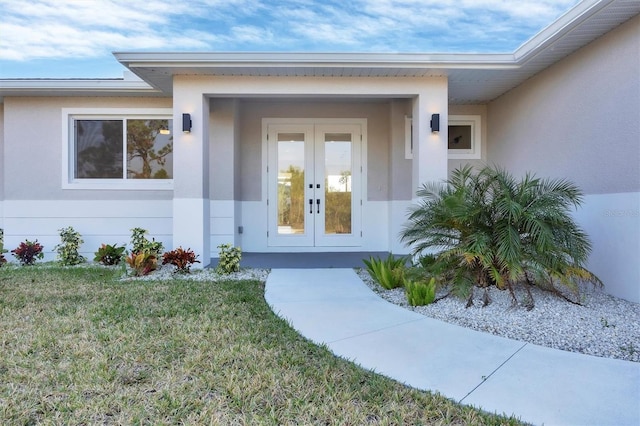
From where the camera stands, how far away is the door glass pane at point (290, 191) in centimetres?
816

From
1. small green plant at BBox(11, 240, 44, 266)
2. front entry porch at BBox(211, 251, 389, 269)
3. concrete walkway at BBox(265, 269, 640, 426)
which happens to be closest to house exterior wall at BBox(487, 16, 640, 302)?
concrete walkway at BBox(265, 269, 640, 426)

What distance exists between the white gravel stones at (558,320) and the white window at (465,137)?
403cm

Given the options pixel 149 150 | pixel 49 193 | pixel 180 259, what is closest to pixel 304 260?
pixel 180 259

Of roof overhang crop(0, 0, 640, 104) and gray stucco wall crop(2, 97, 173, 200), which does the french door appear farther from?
gray stucco wall crop(2, 97, 173, 200)

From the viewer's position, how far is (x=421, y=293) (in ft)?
13.8

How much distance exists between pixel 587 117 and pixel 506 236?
2.47 meters

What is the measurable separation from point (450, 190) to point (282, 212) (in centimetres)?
423

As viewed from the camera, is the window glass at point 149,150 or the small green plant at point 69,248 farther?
the window glass at point 149,150

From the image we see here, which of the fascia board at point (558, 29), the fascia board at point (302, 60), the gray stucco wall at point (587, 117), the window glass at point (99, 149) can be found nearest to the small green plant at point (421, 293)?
the gray stucco wall at point (587, 117)

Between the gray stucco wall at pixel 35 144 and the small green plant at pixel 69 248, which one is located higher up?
the gray stucco wall at pixel 35 144

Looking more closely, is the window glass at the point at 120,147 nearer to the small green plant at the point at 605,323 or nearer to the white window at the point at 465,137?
the white window at the point at 465,137

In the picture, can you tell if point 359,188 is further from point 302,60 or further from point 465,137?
point 302,60

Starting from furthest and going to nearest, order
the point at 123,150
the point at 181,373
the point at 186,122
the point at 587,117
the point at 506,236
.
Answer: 1. the point at 123,150
2. the point at 186,122
3. the point at 587,117
4. the point at 506,236
5. the point at 181,373

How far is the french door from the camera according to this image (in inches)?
320
